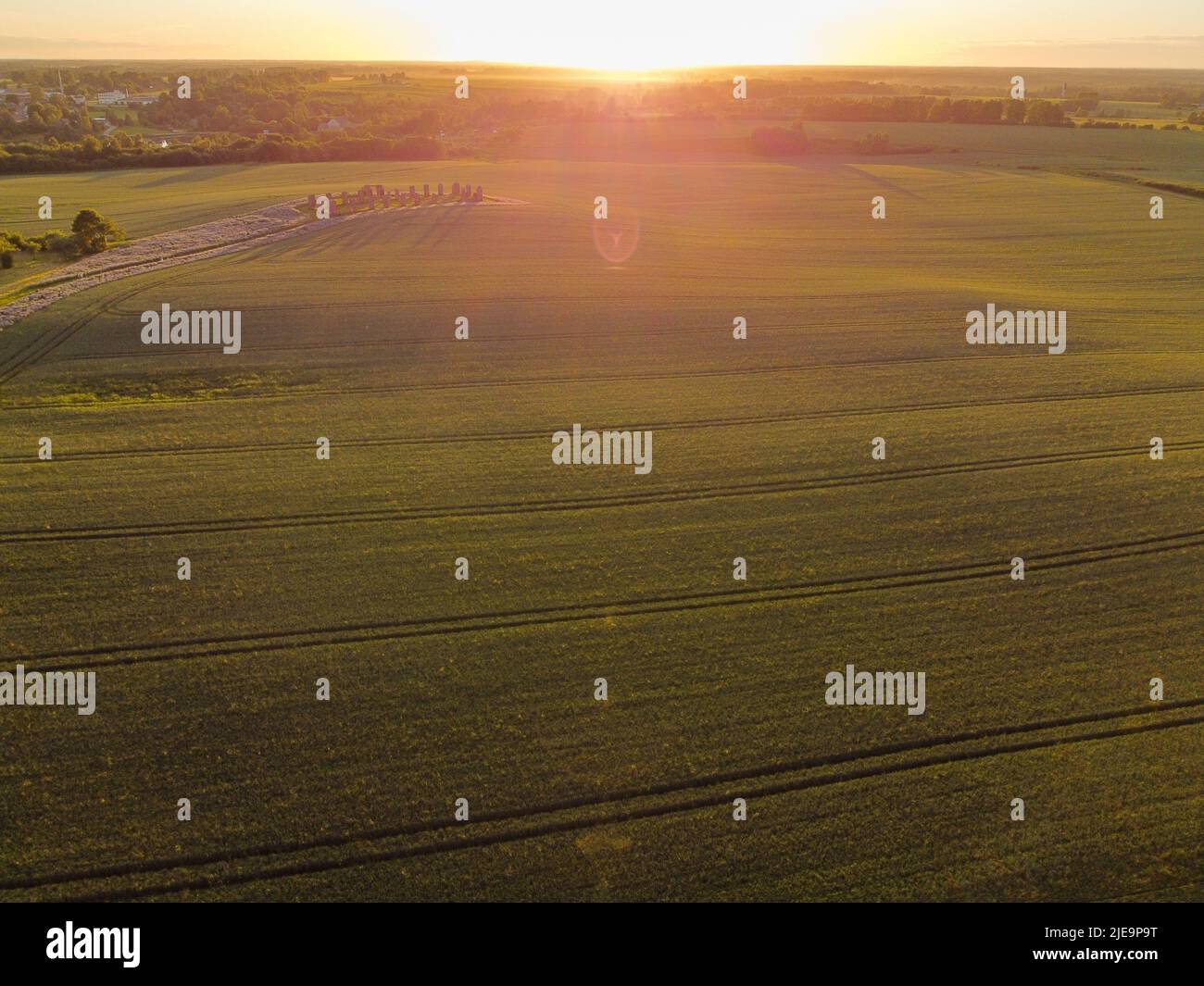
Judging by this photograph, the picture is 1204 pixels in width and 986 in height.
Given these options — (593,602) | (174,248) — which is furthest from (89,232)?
(593,602)

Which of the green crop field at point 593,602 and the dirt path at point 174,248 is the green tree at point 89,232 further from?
the green crop field at point 593,602


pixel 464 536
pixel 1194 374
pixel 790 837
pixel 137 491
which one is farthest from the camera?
pixel 1194 374

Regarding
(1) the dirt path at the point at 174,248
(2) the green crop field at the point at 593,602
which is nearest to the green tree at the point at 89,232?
(1) the dirt path at the point at 174,248

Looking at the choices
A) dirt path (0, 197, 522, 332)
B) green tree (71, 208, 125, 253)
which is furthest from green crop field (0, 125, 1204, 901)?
green tree (71, 208, 125, 253)

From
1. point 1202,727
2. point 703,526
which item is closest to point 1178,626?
point 1202,727

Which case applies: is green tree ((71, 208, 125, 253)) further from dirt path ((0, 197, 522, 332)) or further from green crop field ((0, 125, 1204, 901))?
green crop field ((0, 125, 1204, 901))

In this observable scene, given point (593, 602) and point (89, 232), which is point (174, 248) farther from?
point (593, 602)

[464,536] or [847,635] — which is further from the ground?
[464,536]
